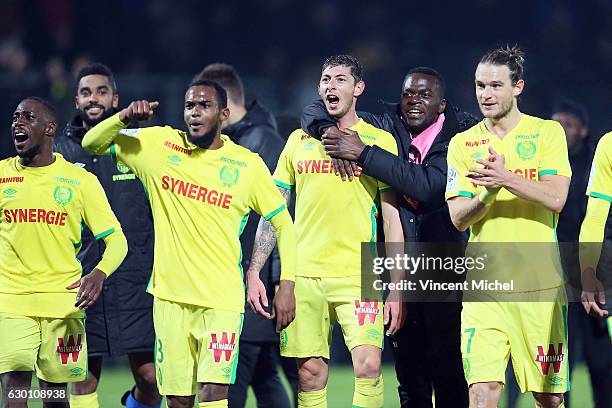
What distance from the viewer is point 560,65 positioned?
46.9 feet

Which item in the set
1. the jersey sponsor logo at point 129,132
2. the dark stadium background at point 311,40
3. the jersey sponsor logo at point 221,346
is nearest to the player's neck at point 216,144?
the jersey sponsor logo at point 129,132

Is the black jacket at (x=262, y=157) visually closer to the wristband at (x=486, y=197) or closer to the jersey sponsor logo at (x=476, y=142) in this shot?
the jersey sponsor logo at (x=476, y=142)

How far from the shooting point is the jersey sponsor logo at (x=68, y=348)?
262 inches

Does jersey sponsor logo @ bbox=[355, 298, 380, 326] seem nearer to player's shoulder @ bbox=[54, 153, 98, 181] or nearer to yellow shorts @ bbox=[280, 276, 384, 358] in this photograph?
yellow shorts @ bbox=[280, 276, 384, 358]

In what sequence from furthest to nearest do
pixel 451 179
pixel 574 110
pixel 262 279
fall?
pixel 574 110 → pixel 262 279 → pixel 451 179

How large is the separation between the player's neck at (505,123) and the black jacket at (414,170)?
1.91 ft

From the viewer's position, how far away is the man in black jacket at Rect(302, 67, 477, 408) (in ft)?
22.7

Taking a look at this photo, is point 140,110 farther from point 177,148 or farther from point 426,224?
point 426,224

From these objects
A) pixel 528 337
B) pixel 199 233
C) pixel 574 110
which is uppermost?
pixel 574 110

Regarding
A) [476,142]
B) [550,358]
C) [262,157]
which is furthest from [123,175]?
[550,358]

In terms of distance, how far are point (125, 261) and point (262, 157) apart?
1.14m

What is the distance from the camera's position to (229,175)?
6.40 m

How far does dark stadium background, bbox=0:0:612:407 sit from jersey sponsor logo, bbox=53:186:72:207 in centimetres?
653

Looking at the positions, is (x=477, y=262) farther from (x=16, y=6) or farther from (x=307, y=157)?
(x=16, y=6)
